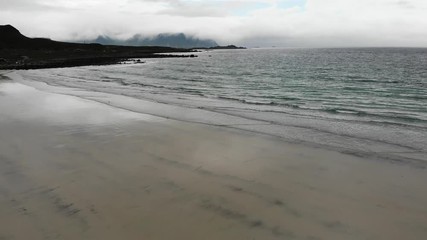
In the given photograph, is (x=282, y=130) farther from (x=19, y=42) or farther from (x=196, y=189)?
(x=19, y=42)

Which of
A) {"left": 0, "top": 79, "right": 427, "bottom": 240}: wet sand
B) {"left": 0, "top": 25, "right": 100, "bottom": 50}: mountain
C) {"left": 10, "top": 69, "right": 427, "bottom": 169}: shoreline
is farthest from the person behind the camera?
{"left": 0, "top": 25, "right": 100, "bottom": 50}: mountain

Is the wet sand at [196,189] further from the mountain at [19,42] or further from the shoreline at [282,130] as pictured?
the mountain at [19,42]

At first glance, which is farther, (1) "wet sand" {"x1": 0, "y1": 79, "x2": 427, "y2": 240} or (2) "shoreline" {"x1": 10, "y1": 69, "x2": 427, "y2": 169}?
(2) "shoreline" {"x1": 10, "y1": 69, "x2": 427, "y2": 169}

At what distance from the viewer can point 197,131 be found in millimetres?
12758

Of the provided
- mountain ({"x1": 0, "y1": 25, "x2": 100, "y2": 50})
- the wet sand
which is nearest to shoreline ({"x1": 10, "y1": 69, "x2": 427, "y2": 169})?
the wet sand

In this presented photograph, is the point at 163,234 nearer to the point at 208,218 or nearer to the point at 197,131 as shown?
the point at 208,218

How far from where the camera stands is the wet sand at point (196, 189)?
5531 mm

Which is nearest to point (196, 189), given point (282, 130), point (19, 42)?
point (282, 130)

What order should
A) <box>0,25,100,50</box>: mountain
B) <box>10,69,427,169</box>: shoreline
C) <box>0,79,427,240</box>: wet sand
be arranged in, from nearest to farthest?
1. <box>0,79,427,240</box>: wet sand
2. <box>10,69,427,169</box>: shoreline
3. <box>0,25,100,50</box>: mountain

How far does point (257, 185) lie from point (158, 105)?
45.1ft

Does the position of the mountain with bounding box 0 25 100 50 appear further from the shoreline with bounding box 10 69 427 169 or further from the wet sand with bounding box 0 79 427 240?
the wet sand with bounding box 0 79 427 240

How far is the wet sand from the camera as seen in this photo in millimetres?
5531

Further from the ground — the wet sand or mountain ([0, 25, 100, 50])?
mountain ([0, 25, 100, 50])

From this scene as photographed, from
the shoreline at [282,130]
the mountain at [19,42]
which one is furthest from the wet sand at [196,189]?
the mountain at [19,42]
